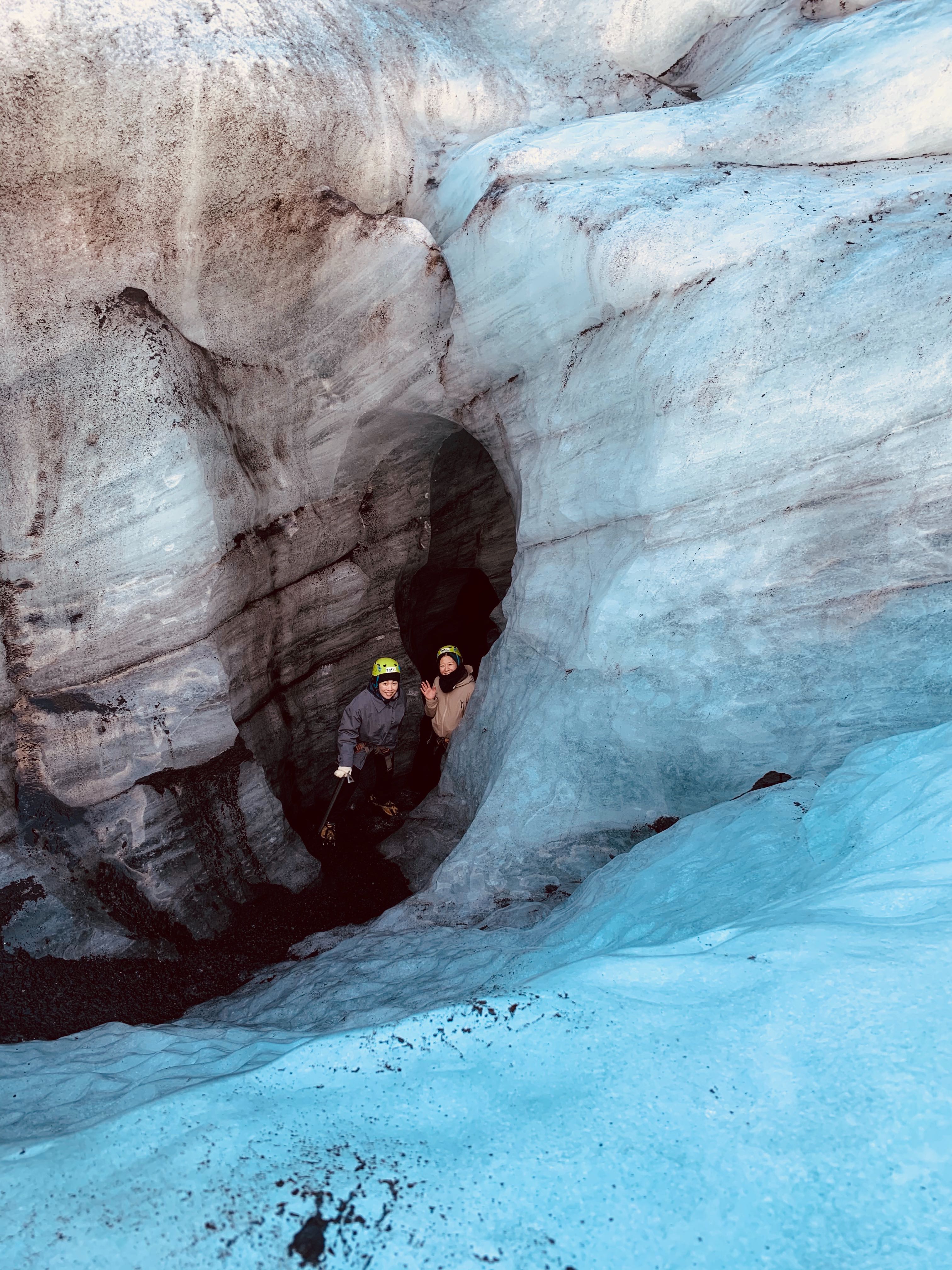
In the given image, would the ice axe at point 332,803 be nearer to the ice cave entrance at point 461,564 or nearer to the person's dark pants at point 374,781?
the person's dark pants at point 374,781

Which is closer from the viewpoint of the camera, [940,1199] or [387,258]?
[940,1199]

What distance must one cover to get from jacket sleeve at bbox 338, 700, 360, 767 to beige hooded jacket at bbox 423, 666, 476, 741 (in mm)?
828

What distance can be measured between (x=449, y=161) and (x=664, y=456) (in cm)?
381

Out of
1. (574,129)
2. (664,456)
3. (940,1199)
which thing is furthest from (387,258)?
(940,1199)

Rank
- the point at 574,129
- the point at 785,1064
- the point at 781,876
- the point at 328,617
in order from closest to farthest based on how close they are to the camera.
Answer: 1. the point at 785,1064
2. the point at 781,876
3. the point at 574,129
4. the point at 328,617

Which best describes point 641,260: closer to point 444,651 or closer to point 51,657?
point 444,651

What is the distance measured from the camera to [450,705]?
8.76m

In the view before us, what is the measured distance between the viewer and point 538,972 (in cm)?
430

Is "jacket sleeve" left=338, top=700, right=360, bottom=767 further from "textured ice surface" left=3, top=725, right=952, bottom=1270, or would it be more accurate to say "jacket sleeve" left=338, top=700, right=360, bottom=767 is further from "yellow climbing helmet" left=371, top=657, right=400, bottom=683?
"textured ice surface" left=3, top=725, right=952, bottom=1270

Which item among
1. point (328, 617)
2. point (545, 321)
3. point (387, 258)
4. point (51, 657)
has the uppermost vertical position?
point (387, 258)

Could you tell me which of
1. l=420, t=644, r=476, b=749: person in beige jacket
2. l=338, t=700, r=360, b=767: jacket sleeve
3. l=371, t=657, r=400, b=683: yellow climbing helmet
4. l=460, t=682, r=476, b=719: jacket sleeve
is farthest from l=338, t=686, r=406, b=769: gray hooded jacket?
l=460, t=682, r=476, b=719: jacket sleeve

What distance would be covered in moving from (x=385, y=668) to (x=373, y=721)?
20.9 inches

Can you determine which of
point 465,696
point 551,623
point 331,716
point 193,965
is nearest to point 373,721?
point 465,696

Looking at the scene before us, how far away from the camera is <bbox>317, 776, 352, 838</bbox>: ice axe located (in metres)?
8.25
